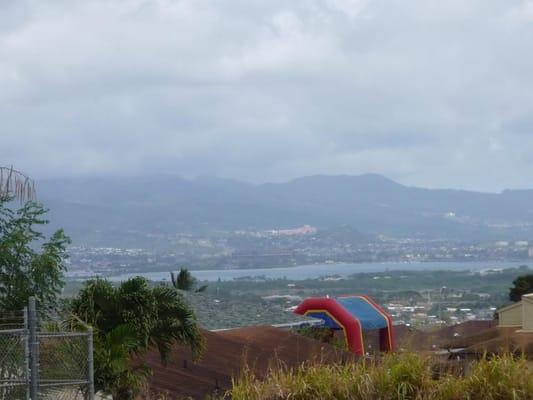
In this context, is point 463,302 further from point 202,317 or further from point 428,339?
point 428,339

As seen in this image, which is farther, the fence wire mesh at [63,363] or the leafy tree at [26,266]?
the leafy tree at [26,266]

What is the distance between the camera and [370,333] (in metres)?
54.8

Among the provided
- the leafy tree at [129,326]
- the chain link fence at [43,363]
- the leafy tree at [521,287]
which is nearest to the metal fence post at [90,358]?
the chain link fence at [43,363]

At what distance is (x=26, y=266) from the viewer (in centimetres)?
2050

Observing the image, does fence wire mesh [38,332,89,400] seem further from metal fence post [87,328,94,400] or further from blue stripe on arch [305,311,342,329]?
blue stripe on arch [305,311,342,329]

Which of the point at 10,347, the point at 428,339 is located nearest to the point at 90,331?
the point at 10,347

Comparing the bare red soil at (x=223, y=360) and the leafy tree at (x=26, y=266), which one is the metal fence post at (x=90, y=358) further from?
the leafy tree at (x=26, y=266)

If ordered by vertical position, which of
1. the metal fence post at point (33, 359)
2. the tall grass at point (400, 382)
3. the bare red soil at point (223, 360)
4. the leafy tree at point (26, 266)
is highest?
the leafy tree at point (26, 266)

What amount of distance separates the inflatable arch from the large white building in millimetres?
7004

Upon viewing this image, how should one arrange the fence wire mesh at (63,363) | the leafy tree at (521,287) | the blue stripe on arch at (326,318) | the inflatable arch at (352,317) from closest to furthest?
1. the fence wire mesh at (63,363)
2. the inflatable arch at (352,317)
3. the blue stripe on arch at (326,318)
4. the leafy tree at (521,287)

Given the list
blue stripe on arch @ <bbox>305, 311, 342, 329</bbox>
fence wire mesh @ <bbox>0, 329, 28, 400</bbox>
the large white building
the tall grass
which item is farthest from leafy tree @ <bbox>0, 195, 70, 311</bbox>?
blue stripe on arch @ <bbox>305, 311, 342, 329</bbox>

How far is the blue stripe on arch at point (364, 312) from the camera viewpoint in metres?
50.5

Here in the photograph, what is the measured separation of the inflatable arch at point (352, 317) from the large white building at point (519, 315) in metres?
7.00

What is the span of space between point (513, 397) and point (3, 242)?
406 inches
